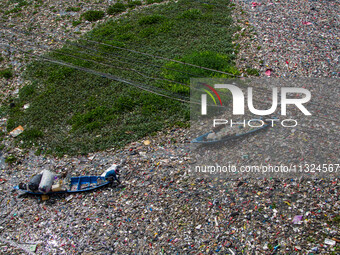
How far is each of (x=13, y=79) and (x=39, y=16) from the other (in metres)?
5.86

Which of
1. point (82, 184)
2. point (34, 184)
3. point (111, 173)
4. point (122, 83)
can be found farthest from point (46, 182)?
point (122, 83)

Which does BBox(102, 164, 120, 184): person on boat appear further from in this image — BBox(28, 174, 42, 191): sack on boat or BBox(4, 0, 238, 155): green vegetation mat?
BBox(28, 174, 42, 191): sack on boat

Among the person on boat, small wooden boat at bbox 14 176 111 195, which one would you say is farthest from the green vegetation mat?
the person on boat

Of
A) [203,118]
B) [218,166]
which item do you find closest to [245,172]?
[218,166]

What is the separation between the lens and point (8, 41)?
61.1 feet

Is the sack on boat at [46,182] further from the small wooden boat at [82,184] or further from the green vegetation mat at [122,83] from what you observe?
the green vegetation mat at [122,83]

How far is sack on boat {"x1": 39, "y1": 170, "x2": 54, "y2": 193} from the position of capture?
1026 centimetres

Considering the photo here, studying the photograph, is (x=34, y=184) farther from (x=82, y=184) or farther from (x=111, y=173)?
(x=111, y=173)

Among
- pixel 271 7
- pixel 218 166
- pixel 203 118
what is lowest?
pixel 218 166

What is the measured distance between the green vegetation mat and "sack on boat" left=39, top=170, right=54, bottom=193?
5.79 feet

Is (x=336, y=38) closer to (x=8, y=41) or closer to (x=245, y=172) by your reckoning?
(x=245, y=172)

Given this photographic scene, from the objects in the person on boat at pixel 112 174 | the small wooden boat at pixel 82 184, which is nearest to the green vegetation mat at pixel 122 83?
the small wooden boat at pixel 82 184

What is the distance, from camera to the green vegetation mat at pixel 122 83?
12801 millimetres

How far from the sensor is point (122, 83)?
578 inches
